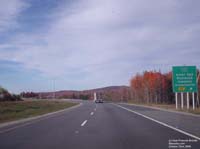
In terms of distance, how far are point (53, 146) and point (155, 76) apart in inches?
3418

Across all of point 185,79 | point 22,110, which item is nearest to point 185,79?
point 185,79

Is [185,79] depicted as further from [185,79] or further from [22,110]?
[22,110]

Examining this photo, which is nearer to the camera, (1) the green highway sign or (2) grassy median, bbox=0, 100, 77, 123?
(2) grassy median, bbox=0, 100, 77, 123

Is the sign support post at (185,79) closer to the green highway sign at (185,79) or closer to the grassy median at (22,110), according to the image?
the green highway sign at (185,79)

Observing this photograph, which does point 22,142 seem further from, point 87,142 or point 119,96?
point 119,96

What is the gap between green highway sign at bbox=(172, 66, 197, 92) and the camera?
35.5 metres

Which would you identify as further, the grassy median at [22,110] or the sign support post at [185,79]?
the sign support post at [185,79]

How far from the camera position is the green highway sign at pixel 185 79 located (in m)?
35.5

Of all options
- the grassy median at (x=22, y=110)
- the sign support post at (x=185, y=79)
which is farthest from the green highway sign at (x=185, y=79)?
the grassy median at (x=22, y=110)

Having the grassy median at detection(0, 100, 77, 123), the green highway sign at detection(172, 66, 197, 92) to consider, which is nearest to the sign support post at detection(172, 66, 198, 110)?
the green highway sign at detection(172, 66, 197, 92)

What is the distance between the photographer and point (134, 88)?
339 ft

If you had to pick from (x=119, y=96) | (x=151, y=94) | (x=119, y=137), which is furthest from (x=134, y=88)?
(x=119, y=137)

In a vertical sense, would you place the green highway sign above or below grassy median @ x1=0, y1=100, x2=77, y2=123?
above

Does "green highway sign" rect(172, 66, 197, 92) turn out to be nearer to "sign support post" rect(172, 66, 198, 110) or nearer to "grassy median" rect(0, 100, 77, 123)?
"sign support post" rect(172, 66, 198, 110)
